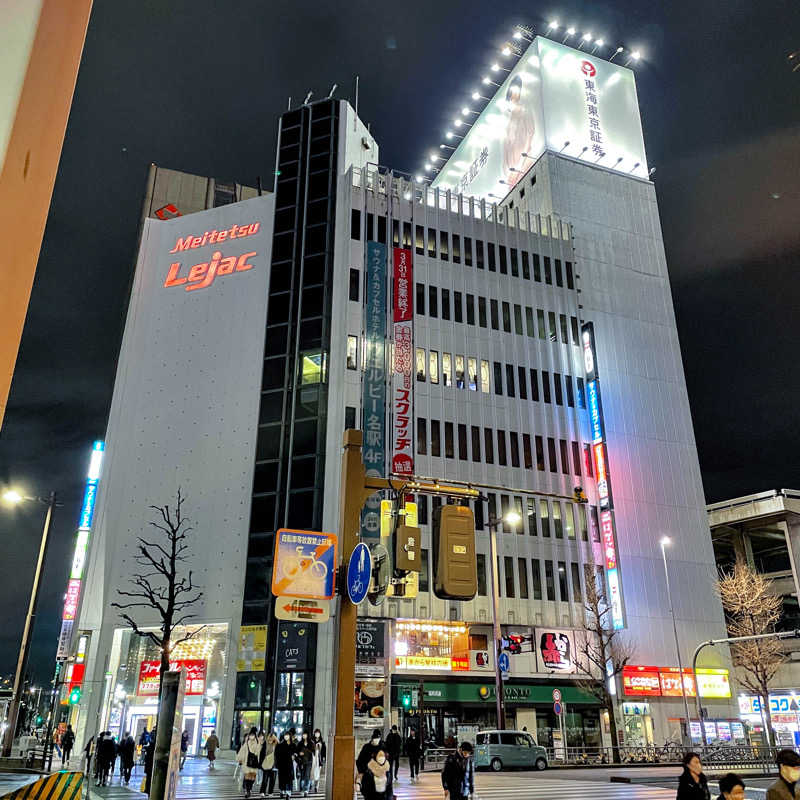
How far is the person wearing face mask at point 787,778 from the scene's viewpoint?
21.8ft

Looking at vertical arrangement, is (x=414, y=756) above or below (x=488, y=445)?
below

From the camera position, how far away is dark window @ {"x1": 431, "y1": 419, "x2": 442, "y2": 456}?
144ft

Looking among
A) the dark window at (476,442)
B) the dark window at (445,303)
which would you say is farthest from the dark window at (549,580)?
the dark window at (445,303)

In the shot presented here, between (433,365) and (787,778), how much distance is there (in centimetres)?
3995

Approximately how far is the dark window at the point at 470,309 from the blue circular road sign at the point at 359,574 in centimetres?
3889

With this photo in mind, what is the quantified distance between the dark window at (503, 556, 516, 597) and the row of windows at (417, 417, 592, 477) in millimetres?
6047

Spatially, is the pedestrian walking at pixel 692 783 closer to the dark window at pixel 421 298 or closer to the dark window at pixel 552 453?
the dark window at pixel 552 453

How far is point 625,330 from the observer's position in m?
52.9

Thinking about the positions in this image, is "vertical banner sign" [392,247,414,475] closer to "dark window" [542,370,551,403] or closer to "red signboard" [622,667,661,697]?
"dark window" [542,370,551,403]

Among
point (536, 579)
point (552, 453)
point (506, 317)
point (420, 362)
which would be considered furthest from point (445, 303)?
point (536, 579)

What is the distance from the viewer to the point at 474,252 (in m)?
50.6

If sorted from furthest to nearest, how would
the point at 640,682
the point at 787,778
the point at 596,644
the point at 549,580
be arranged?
1. the point at 549,580
2. the point at 596,644
3. the point at 640,682
4. the point at 787,778

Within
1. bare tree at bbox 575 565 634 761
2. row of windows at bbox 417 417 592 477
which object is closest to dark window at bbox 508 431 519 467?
row of windows at bbox 417 417 592 477

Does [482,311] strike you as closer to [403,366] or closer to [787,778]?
[403,366]
